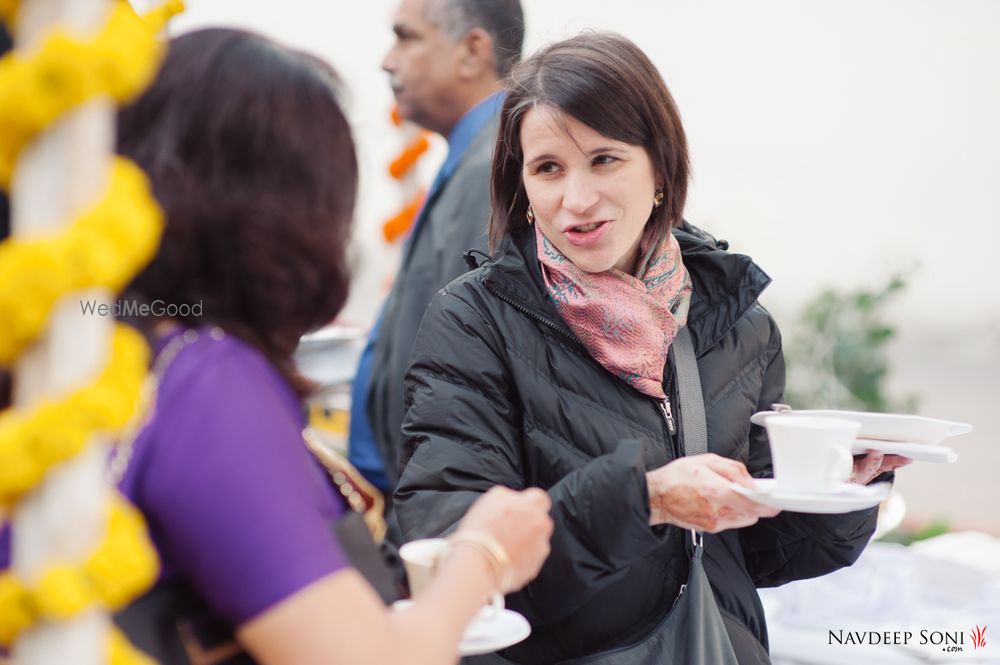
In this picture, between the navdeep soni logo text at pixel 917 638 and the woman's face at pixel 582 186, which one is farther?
the navdeep soni logo text at pixel 917 638

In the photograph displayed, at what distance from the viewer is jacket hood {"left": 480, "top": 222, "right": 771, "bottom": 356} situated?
6.22 ft

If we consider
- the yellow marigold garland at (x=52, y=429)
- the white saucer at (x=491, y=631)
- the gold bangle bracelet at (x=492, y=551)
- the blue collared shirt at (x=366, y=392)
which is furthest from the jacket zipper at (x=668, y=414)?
the blue collared shirt at (x=366, y=392)

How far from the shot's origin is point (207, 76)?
3.58 ft

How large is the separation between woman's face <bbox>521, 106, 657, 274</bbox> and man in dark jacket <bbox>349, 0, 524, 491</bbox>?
0.67 meters

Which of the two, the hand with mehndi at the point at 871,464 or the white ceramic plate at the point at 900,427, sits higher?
the white ceramic plate at the point at 900,427

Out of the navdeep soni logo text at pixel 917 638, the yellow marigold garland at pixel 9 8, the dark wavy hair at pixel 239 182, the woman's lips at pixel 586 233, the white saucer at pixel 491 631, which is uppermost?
the yellow marigold garland at pixel 9 8

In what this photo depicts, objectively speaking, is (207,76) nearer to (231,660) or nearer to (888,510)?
(231,660)

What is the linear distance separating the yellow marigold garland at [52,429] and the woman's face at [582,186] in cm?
117

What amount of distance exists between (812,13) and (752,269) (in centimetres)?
411

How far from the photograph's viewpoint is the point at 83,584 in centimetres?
84

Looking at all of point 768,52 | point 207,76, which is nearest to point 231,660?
point 207,76

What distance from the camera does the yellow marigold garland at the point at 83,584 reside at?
2.70ft

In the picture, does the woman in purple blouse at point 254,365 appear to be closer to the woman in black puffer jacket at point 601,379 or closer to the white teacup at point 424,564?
the white teacup at point 424,564

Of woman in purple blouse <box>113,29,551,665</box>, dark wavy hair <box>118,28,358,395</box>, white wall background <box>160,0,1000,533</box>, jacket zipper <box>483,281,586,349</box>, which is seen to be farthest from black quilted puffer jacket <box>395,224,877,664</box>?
white wall background <box>160,0,1000,533</box>
